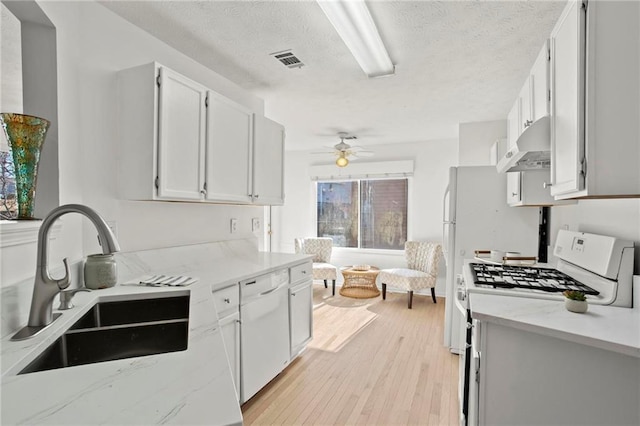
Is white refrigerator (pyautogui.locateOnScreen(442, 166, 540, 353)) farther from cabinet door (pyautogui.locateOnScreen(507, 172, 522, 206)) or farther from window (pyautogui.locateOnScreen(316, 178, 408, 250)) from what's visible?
window (pyautogui.locateOnScreen(316, 178, 408, 250))

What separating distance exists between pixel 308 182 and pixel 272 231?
1145mm

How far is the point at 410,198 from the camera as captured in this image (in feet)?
17.1

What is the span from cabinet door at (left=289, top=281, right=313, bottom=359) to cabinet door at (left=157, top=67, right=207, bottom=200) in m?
1.11

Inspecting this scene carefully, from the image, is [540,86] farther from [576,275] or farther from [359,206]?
[359,206]

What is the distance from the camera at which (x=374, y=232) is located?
18.1 feet

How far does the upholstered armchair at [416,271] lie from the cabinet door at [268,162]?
2.22 metres

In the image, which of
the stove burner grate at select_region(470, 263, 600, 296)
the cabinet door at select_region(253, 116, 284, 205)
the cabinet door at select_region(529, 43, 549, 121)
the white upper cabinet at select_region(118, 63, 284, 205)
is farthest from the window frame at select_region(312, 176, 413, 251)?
the cabinet door at select_region(529, 43, 549, 121)

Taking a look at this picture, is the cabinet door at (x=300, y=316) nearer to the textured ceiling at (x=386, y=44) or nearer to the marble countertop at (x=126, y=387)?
the marble countertop at (x=126, y=387)

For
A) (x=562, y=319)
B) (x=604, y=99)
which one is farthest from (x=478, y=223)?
(x=604, y=99)

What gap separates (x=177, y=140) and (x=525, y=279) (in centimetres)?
226

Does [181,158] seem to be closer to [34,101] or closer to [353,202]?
[34,101]

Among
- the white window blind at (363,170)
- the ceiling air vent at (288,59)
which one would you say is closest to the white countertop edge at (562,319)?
the ceiling air vent at (288,59)

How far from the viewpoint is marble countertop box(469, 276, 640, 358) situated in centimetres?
114

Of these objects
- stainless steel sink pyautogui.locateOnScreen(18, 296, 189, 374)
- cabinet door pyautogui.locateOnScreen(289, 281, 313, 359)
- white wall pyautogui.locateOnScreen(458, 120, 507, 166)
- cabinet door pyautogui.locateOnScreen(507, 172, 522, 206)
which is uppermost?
white wall pyautogui.locateOnScreen(458, 120, 507, 166)
